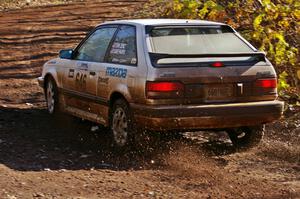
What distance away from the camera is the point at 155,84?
6.91 meters

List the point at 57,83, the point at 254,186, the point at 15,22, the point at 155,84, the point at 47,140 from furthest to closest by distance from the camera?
the point at 15,22 → the point at 57,83 → the point at 47,140 → the point at 155,84 → the point at 254,186

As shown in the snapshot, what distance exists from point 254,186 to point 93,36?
11.4ft

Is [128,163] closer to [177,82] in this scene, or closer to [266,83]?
[177,82]

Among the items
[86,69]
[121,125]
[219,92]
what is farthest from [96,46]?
[219,92]

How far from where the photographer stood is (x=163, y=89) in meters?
6.93

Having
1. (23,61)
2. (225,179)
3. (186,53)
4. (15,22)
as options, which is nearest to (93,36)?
(186,53)

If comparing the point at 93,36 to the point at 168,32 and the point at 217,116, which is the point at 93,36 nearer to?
the point at 168,32

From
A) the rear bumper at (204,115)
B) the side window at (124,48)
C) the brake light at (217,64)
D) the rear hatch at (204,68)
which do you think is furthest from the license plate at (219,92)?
the side window at (124,48)

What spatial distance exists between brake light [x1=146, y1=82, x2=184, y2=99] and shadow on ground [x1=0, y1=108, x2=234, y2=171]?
30.4 inches

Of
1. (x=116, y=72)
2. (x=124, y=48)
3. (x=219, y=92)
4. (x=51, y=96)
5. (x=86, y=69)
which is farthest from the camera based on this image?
(x=51, y=96)

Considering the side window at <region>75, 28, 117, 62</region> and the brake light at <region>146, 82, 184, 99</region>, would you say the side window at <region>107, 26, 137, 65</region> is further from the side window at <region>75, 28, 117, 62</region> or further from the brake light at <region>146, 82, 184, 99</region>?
the brake light at <region>146, 82, 184, 99</region>

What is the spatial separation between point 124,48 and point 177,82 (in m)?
1.07

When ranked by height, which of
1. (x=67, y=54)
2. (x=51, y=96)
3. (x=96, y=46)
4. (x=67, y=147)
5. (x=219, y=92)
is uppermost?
(x=96, y=46)

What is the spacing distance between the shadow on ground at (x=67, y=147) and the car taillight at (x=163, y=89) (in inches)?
30.6
